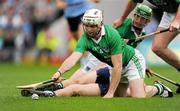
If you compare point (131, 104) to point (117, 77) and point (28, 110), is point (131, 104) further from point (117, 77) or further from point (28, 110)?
point (28, 110)

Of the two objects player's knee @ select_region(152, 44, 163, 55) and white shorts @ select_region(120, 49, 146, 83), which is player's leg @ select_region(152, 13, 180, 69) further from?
white shorts @ select_region(120, 49, 146, 83)

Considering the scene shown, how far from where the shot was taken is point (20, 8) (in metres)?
24.7

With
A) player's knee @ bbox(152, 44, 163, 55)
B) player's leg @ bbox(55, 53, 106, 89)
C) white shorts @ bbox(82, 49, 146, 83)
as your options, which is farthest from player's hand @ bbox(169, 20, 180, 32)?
player's leg @ bbox(55, 53, 106, 89)

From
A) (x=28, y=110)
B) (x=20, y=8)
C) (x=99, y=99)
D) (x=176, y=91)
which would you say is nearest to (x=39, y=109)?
(x=28, y=110)

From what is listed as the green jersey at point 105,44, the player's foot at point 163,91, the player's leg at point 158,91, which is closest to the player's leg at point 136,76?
the player's leg at point 158,91

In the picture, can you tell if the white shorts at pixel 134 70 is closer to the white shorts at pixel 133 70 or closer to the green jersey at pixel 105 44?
the white shorts at pixel 133 70

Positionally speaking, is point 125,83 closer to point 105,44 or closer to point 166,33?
point 105,44

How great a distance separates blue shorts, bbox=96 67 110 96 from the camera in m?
10.8

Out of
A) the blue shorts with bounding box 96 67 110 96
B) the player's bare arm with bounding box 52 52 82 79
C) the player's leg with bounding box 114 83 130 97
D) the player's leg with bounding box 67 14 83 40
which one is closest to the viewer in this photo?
the player's bare arm with bounding box 52 52 82 79

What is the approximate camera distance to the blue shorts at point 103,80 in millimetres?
10797

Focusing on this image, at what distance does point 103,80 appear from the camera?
10.9m

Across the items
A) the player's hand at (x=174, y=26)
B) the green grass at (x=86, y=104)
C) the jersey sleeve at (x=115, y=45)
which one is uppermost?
the player's hand at (x=174, y=26)

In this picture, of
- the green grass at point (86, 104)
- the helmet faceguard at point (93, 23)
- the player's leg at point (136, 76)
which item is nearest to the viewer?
the green grass at point (86, 104)

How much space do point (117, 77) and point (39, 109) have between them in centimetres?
153
